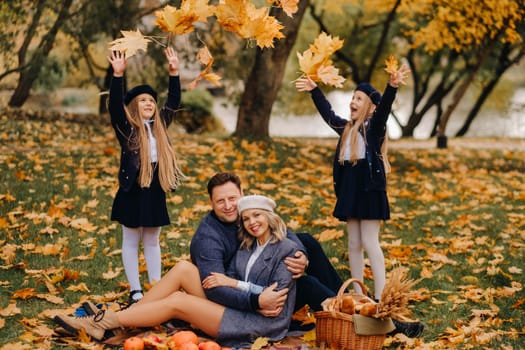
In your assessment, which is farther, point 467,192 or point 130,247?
point 467,192

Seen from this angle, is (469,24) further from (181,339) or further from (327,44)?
(181,339)

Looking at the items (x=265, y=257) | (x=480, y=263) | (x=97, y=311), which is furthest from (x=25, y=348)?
(x=480, y=263)

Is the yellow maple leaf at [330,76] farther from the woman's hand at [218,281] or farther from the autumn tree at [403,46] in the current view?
the autumn tree at [403,46]

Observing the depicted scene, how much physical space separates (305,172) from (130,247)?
533cm

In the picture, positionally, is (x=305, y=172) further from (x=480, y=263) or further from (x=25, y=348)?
(x=25, y=348)

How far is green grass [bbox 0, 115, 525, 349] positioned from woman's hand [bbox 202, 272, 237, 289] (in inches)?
37.9

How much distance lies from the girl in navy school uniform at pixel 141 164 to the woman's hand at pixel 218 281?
0.86 metres

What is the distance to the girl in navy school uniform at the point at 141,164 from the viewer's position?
4965mm

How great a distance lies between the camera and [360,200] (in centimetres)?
503

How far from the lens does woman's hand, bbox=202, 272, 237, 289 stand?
4.32 meters

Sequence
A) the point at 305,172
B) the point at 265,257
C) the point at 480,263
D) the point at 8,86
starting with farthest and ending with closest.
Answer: the point at 8,86, the point at 305,172, the point at 480,263, the point at 265,257

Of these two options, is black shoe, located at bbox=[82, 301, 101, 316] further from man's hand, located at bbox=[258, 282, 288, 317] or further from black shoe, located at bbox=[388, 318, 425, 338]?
black shoe, located at bbox=[388, 318, 425, 338]

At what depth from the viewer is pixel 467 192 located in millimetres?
9570

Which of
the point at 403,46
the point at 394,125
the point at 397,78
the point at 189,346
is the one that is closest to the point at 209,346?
Result: the point at 189,346
